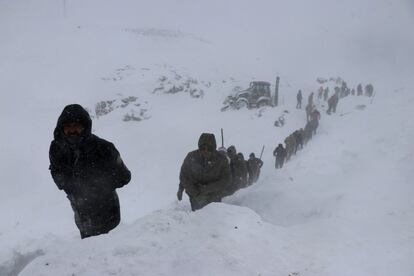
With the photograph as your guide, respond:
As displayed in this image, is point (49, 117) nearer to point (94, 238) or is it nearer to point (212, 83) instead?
point (212, 83)

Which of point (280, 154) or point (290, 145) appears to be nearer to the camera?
point (280, 154)

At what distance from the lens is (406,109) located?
18.4m

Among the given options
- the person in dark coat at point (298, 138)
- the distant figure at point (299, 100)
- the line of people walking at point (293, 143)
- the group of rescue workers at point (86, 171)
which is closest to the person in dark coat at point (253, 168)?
the line of people walking at point (293, 143)

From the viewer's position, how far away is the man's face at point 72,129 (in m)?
3.50

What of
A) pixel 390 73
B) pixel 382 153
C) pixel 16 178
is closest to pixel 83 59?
pixel 16 178

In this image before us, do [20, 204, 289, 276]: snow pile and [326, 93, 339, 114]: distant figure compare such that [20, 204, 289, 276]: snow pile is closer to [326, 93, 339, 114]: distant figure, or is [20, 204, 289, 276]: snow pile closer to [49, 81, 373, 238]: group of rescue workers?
[49, 81, 373, 238]: group of rescue workers

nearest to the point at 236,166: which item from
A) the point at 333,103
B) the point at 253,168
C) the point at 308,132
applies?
the point at 253,168

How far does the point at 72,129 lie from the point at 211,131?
2053 centimetres

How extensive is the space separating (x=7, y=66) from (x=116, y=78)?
828 centimetres

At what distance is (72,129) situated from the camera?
3.51 meters

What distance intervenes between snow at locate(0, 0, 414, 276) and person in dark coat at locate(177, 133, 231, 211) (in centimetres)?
110

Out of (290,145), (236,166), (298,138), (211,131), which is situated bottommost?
(211,131)

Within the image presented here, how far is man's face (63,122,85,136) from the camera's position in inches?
138

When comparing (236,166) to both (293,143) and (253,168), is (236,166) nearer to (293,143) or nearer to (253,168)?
(253,168)
